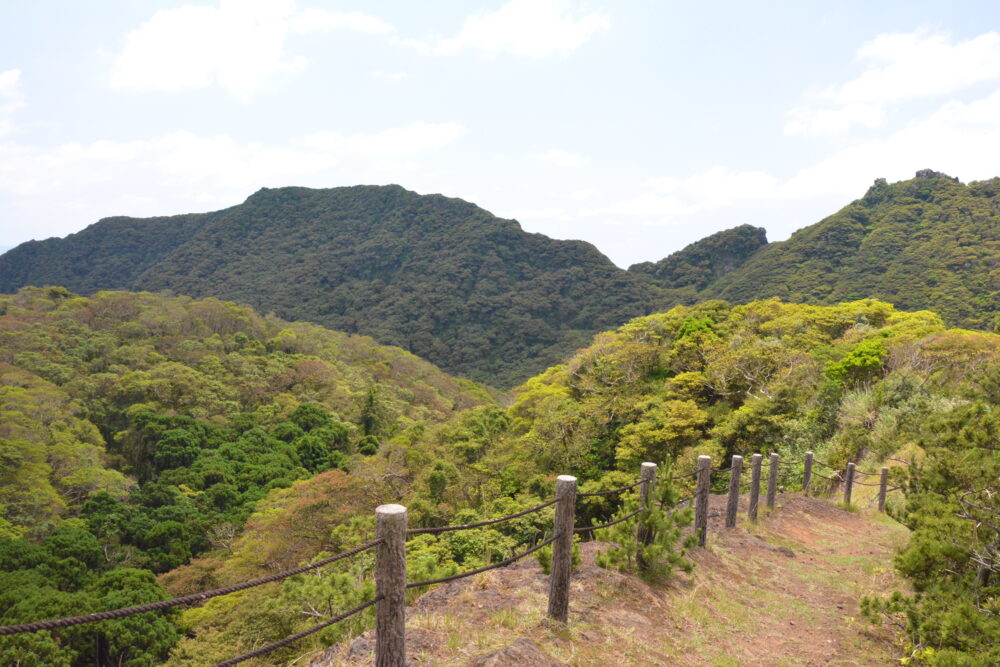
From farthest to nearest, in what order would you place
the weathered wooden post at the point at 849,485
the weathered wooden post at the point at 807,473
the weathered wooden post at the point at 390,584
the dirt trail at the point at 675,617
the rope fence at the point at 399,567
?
the weathered wooden post at the point at 807,473 < the weathered wooden post at the point at 849,485 < the dirt trail at the point at 675,617 < the weathered wooden post at the point at 390,584 < the rope fence at the point at 399,567

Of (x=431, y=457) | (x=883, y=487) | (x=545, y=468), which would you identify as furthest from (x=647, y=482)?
(x=431, y=457)

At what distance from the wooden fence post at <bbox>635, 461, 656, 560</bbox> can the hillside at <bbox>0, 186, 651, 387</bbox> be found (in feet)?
254

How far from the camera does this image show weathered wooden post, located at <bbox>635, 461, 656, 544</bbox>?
4.96 m

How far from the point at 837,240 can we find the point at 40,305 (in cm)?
8052

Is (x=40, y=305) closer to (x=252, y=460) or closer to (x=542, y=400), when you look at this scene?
(x=252, y=460)

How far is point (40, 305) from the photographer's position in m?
45.7

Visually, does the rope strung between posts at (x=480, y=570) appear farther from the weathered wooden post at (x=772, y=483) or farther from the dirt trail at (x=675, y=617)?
the weathered wooden post at (x=772, y=483)

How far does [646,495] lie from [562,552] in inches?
57.7

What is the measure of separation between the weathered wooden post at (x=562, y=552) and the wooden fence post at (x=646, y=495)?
1.31m

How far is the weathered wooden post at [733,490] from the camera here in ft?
22.4

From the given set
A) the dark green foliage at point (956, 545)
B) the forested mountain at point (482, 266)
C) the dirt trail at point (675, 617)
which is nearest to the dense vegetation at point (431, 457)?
the dark green foliage at point (956, 545)

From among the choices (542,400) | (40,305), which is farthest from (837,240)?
(40,305)

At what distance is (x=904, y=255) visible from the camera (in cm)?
5069

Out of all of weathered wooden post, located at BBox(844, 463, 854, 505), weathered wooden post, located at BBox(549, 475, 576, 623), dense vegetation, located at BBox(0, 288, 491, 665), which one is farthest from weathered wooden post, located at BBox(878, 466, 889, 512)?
dense vegetation, located at BBox(0, 288, 491, 665)
